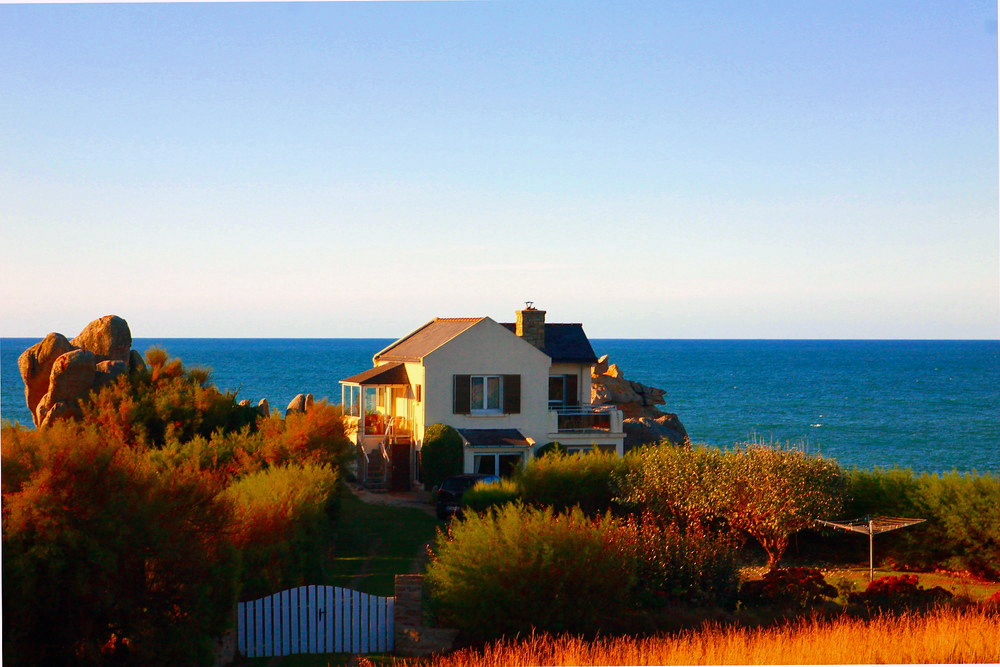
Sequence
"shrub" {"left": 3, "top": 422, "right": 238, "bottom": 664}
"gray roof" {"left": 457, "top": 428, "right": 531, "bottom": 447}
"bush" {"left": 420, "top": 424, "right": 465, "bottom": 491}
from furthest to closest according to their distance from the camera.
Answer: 1. "gray roof" {"left": 457, "top": 428, "right": 531, "bottom": 447}
2. "bush" {"left": 420, "top": 424, "right": 465, "bottom": 491}
3. "shrub" {"left": 3, "top": 422, "right": 238, "bottom": 664}

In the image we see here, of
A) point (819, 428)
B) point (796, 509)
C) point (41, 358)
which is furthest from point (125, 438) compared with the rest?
point (819, 428)

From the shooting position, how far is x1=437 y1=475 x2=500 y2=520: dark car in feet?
92.8

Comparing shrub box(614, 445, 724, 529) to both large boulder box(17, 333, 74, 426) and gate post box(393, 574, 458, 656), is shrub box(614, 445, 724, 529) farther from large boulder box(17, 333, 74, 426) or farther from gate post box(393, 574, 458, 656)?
large boulder box(17, 333, 74, 426)

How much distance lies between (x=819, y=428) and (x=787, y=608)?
69810 mm

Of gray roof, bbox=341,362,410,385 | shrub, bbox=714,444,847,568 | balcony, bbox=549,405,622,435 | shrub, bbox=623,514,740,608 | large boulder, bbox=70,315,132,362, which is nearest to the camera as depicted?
shrub, bbox=623,514,740,608

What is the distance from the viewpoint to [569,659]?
12.1 meters

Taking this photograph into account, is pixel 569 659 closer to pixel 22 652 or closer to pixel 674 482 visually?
pixel 22 652

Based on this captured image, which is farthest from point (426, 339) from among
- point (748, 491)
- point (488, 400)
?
point (748, 491)

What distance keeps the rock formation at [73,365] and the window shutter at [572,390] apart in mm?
15877

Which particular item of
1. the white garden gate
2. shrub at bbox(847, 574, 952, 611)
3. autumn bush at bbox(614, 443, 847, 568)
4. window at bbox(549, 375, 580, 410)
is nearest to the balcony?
window at bbox(549, 375, 580, 410)

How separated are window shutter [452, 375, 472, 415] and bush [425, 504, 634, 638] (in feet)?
63.2

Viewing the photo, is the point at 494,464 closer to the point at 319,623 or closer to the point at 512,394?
the point at 512,394

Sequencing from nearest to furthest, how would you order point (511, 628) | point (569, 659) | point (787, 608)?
point (569, 659)
point (511, 628)
point (787, 608)

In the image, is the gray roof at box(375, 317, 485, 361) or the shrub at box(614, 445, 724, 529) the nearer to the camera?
the shrub at box(614, 445, 724, 529)
